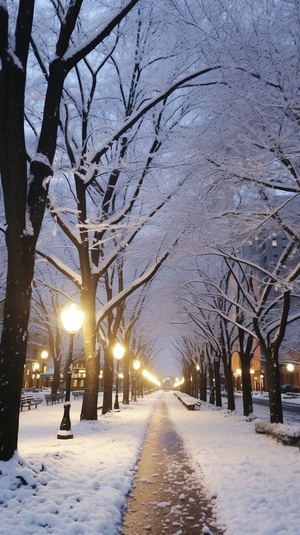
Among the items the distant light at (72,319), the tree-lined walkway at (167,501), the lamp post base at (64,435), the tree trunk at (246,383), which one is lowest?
the tree-lined walkway at (167,501)

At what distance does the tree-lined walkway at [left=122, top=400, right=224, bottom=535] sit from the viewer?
4.91 meters

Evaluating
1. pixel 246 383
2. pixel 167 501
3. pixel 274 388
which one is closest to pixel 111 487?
pixel 167 501

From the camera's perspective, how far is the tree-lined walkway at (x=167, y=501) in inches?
193

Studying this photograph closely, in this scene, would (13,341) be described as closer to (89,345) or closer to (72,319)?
(72,319)

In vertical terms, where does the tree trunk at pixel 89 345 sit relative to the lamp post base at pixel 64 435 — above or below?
above

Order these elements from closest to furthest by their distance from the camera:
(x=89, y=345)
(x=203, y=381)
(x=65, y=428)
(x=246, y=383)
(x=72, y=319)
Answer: (x=72, y=319) < (x=65, y=428) < (x=89, y=345) < (x=246, y=383) < (x=203, y=381)

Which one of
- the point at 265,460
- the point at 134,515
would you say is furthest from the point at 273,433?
the point at 134,515

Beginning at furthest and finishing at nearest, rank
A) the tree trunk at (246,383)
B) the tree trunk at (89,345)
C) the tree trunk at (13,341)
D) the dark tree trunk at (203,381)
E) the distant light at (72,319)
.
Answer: the dark tree trunk at (203,381)
the tree trunk at (246,383)
the tree trunk at (89,345)
the distant light at (72,319)
the tree trunk at (13,341)

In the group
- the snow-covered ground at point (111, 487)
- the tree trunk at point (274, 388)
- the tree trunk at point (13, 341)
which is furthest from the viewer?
the tree trunk at point (274, 388)

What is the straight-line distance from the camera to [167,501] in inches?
234

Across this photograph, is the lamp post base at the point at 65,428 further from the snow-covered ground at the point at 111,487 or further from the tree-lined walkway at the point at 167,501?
the tree-lined walkway at the point at 167,501

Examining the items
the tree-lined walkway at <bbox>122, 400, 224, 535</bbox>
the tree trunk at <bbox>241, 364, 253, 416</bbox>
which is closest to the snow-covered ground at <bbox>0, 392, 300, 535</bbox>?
the tree-lined walkway at <bbox>122, 400, 224, 535</bbox>

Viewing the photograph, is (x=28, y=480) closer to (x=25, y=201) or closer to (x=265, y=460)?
(x=25, y=201)

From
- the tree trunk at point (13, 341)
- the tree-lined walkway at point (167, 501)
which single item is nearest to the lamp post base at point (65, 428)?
the tree-lined walkway at point (167, 501)
